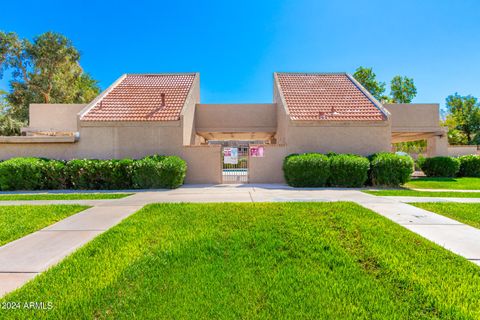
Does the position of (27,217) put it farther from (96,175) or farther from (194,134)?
(194,134)

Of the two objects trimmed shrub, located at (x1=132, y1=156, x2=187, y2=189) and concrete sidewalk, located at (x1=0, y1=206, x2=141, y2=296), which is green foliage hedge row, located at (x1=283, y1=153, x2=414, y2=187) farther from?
concrete sidewalk, located at (x1=0, y1=206, x2=141, y2=296)

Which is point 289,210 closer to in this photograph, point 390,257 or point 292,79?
point 390,257

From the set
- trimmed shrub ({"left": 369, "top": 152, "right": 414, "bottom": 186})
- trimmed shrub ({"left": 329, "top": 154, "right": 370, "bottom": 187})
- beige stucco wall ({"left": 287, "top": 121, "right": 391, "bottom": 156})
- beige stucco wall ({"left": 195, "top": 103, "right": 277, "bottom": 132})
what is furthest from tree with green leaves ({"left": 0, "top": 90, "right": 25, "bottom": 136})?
trimmed shrub ({"left": 369, "top": 152, "right": 414, "bottom": 186})

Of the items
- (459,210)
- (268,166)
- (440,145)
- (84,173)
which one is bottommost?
(459,210)

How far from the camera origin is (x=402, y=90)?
3594cm

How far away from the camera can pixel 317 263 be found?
365cm

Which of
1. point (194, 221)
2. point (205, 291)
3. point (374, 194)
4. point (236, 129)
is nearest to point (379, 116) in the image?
point (374, 194)

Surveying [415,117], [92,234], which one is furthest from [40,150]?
[415,117]

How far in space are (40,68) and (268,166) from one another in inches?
1174

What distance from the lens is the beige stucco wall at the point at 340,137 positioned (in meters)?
13.3

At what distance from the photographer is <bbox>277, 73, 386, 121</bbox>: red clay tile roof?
1373cm

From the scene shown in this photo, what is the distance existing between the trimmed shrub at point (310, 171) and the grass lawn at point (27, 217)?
8.72m

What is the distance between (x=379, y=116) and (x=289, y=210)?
10234mm

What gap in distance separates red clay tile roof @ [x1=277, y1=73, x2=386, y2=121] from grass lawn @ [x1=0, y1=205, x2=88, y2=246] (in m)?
11.2
